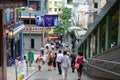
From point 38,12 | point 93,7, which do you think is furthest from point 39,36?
point 93,7

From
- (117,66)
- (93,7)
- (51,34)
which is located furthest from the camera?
(51,34)

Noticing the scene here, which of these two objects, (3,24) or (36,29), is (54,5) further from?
(3,24)

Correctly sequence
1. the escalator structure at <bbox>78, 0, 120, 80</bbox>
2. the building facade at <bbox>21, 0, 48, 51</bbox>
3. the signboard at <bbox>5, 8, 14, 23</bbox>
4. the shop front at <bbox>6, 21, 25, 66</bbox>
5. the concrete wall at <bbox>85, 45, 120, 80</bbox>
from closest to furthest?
1. the concrete wall at <bbox>85, 45, 120, 80</bbox>
2. the escalator structure at <bbox>78, 0, 120, 80</bbox>
3. the signboard at <bbox>5, 8, 14, 23</bbox>
4. the shop front at <bbox>6, 21, 25, 66</bbox>
5. the building facade at <bbox>21, 0, 48, 51</bbox>

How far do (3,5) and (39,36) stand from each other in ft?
173

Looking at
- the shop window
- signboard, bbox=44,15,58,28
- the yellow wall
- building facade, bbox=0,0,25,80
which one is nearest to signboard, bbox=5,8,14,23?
building facade, bbox=0,0,25,80

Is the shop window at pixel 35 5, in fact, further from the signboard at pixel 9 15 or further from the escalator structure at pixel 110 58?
the escalator structure at pixel 110 58

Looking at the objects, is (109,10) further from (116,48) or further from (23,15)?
(23,15)

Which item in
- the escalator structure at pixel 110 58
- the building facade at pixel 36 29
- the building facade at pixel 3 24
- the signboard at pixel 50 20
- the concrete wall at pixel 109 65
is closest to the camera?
the concrete wall at pixel 109 65

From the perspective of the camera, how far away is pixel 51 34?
110 metres

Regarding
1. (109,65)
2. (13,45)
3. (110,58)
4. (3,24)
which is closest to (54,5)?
(13,45)

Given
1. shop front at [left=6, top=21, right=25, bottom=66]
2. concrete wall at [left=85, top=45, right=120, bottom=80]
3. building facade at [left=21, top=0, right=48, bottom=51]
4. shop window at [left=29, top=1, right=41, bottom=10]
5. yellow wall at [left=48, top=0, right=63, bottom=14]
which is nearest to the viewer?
concrete wall at [left=85, top=45, right=120, bottom=80]

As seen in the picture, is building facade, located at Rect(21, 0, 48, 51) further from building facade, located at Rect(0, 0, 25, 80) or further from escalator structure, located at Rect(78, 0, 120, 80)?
escalator structure, located at Rect(78, 0, 120, 80)

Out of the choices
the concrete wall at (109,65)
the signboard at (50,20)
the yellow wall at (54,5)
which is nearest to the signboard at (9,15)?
the signboard at (50,20)

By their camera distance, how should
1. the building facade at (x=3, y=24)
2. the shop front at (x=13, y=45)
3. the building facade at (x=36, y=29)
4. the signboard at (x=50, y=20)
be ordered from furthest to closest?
1. the building facade at (x=36, y=29)
2. the signboard at (x=50, y=20)
3. the shop front at (x=13, y=45)
4. the building facade at (x=3, y=24)
